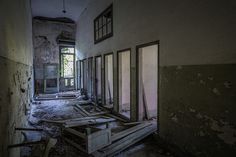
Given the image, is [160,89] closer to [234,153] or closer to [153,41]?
[153,41]

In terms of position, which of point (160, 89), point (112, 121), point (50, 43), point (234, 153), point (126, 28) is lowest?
point (112, 121)

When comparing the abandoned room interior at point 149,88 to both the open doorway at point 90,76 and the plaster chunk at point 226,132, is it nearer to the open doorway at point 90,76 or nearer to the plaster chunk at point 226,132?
the plaster chunk at point 226,132

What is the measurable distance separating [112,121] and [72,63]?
7.59m

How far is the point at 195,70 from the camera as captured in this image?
2475 mm

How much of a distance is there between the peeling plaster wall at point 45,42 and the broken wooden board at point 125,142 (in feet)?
27.0

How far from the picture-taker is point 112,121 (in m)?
4.65

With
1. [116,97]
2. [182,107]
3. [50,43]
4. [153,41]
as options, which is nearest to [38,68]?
[50,43]

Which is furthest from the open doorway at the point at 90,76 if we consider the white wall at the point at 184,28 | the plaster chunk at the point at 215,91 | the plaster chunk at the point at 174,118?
the plaster chunk at the point at 215,91

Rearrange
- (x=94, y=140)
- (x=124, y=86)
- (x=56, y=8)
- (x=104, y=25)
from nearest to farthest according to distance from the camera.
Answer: (x=94, y=140) → (x=124, y=86) → (x=104, y=25) → (x=56, y=8)

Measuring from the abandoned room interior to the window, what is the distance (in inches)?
1.4

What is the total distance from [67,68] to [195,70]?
9780 mm

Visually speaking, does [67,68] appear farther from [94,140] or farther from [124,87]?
[94,140]

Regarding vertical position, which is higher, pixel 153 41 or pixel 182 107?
pixel 153 41

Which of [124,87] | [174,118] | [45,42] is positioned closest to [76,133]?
[174,118]
